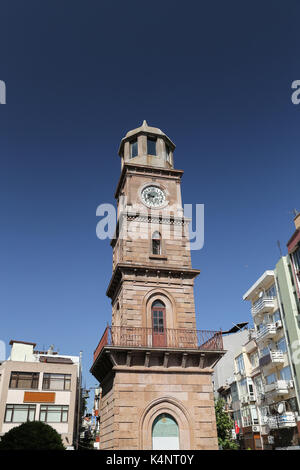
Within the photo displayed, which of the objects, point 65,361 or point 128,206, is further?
point 65,361

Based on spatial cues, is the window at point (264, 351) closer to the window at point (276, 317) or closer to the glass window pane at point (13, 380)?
the window at point (276, 317)

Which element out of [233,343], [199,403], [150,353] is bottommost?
[199,403]

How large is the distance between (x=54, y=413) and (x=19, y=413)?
165 inches

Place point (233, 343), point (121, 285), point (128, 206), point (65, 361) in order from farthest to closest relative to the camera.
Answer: point (233, 343), point (65, 361), point (128, 206), point (121, 285)

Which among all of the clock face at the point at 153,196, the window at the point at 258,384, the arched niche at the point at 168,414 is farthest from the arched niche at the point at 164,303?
the window at the point at 258,384

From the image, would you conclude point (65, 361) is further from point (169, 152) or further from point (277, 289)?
point (169, 152)

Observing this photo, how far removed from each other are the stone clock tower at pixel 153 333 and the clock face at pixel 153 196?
74 mm

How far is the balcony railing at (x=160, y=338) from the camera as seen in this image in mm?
21547

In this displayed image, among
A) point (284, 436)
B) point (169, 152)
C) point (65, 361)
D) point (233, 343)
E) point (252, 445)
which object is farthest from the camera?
point (233, 343)

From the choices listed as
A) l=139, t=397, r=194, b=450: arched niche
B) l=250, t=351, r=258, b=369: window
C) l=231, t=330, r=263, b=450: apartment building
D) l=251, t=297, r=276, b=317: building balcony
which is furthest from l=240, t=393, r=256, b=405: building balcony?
l=139, t=397, r=194, b=450: arched niche

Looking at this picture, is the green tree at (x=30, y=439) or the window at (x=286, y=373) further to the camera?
the window at (x=286, y=373)

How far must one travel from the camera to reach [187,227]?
88.4ft
